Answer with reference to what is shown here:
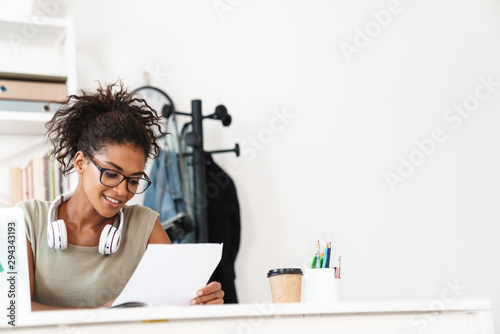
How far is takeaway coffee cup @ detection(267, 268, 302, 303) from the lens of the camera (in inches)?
53.9

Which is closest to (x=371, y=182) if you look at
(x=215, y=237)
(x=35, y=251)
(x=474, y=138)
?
(x=474, y=138)

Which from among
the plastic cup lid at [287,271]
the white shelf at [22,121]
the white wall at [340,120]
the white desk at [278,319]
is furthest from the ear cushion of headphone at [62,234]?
the white wall at [340,120]

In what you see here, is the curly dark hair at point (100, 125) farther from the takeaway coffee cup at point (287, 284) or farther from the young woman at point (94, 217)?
the takeaway coffee cup at point (287, 284)

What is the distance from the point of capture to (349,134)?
3479 millimetres

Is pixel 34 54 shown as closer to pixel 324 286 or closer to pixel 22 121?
pixel 22 121

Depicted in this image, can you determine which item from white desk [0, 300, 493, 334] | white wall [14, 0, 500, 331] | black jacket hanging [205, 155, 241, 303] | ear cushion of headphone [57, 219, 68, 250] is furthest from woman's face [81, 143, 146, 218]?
white wall [14, 0, 500, 331]

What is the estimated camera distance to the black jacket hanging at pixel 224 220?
2.84 metres

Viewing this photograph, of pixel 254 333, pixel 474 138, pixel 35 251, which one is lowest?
pixel 254 333

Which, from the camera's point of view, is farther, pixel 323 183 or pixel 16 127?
pixel 323 183

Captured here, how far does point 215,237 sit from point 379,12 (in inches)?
70.9

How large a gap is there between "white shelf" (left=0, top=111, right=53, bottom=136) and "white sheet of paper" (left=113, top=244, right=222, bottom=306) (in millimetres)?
1541

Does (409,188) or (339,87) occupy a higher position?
(339,87)

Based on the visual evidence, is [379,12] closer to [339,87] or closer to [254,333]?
[339,87]

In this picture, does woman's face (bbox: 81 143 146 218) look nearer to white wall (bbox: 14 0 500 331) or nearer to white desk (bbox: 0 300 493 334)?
white desk (bbox: 0 300 493 334)
